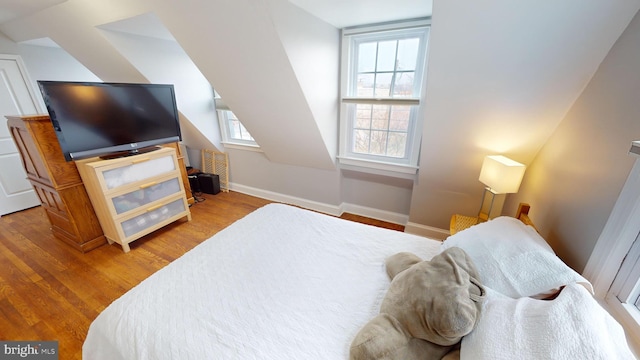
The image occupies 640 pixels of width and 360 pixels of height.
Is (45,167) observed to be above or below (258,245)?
above

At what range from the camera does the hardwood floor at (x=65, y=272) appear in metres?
1.58

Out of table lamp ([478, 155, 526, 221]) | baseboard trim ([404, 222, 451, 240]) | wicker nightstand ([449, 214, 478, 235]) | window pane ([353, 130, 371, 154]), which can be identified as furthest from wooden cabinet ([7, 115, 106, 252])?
table lamp ([478, 155, 526, 221])

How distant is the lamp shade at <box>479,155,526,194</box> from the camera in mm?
1568

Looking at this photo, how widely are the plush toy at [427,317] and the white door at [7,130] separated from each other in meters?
4.50

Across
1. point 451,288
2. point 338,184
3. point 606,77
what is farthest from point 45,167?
point 606,77

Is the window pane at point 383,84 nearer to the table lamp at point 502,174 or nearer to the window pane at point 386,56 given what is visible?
the window pane at point 386,56

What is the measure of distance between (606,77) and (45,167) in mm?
3874

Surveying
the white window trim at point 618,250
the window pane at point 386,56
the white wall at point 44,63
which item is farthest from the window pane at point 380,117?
the white wall at point 44,63

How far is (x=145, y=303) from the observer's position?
41.9 inches

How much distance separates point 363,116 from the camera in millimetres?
2549

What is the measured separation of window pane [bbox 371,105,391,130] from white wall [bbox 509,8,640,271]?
51.3 inches

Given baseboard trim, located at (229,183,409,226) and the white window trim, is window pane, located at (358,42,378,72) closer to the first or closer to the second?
baseboard trim, located at (229,183,409,226)

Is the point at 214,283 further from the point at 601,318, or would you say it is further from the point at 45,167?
the point at 45,167

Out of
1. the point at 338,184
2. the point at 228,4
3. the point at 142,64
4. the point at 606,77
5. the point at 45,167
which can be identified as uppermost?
the point at 228,4
